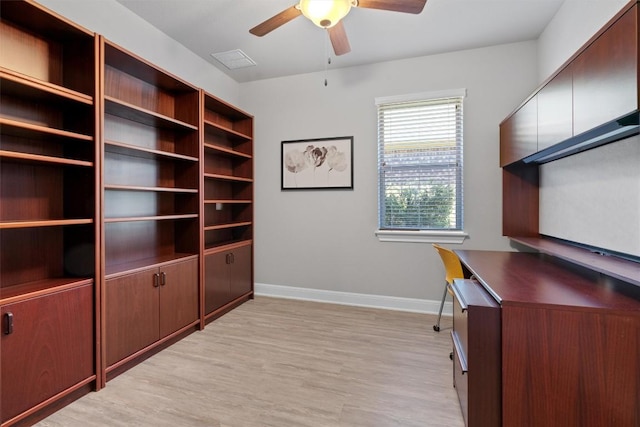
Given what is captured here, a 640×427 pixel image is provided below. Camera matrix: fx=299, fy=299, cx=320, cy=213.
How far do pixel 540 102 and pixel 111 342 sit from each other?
10.8 ft

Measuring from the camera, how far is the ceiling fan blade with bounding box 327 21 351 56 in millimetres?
2187

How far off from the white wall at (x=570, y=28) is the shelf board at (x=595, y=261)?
1.43 m

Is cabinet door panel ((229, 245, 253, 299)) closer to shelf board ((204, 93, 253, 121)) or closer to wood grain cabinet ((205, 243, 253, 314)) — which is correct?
wood grain cabinet ((205, 243, 253, 314))

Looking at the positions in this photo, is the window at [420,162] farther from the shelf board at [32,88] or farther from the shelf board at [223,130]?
the shelf board at [32,88]

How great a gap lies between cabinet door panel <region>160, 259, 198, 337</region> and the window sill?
2.05m

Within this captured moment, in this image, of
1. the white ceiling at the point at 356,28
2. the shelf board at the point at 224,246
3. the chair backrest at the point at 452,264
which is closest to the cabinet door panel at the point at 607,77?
the chair backrest at the point at 452,264

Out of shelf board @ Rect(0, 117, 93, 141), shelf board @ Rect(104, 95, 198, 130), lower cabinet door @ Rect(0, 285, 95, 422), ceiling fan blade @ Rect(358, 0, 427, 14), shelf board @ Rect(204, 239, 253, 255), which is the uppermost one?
ceiling fan blade @ Rect(358, 0, 427, 14)

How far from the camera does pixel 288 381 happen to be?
81.5 inches

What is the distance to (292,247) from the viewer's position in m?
3.88

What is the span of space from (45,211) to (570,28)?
4023mm

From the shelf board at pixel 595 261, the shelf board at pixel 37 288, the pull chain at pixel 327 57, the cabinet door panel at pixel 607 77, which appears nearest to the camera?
the cabinet door panel at pixel 607 77

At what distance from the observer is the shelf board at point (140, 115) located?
7.12 ft

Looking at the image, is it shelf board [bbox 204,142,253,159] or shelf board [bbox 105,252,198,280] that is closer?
shelf board [bbox 105,252,198,280]

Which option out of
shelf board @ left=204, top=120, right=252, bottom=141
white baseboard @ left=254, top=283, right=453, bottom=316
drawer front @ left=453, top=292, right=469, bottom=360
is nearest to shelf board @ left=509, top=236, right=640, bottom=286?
drawer front @ left=453, top=292, right=469, bottom=360
